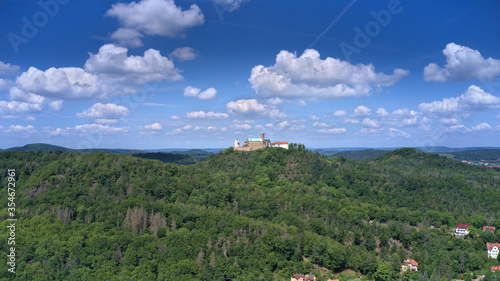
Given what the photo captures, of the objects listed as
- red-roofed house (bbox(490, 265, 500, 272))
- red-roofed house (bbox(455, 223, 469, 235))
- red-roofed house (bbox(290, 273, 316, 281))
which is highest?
red-roofed house (bbox(455, 223, 469, 235))

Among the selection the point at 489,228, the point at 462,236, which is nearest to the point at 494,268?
the point at 462,236

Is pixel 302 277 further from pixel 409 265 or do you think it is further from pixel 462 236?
pixel 462 236

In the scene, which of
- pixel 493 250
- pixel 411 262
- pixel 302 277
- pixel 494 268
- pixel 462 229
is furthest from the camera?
pixel 462 229

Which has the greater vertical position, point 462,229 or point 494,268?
point 462,229

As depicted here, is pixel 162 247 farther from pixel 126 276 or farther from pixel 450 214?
pixel 450 214

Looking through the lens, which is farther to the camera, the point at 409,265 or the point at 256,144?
the point at 256,144

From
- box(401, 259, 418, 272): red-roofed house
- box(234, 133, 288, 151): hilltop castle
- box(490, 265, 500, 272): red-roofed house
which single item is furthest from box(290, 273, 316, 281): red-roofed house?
box(234, 133, 288, 151): hilltop castle

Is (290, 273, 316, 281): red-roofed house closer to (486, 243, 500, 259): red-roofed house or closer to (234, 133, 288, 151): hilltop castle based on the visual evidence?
(486, 243, 500, 259): red-roofed house
